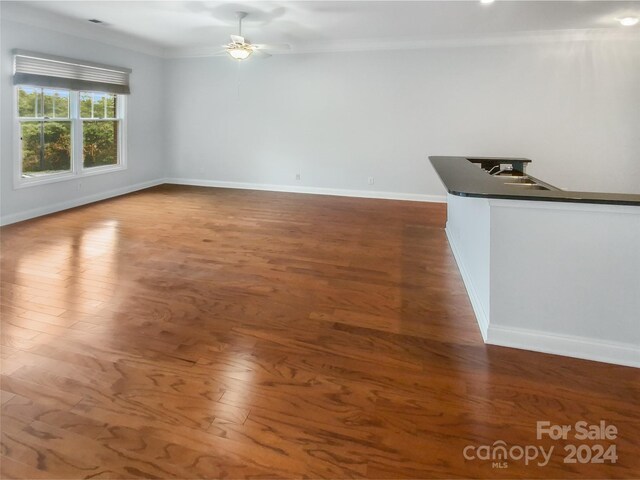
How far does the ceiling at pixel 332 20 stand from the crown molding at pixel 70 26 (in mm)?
12

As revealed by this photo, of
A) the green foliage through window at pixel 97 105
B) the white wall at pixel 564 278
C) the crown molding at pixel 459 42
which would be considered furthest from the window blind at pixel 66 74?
the white wall at pixel 564 278

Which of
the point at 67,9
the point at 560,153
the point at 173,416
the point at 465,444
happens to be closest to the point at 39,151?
the point at 67,9

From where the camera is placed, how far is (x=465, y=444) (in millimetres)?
1570

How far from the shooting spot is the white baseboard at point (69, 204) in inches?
192

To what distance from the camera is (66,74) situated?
5.38 meters

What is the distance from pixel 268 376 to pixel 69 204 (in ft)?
17.1

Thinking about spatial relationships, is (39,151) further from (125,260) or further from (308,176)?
(308,176)

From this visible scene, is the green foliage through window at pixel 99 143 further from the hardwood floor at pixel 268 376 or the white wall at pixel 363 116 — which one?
the hardwood floor at pixel 268 376

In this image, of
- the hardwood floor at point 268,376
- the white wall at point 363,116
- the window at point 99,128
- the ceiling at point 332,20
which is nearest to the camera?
the hardwood floor at point 268,376

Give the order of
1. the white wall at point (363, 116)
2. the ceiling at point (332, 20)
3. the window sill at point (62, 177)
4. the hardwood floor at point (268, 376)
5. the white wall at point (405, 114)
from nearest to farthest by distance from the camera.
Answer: the hardwood floor at point (268, 376), the ceiling at point (332, 20), the window sill at point (62, 177), the white wall at point (363, 116), the white wall at point (405, 114)

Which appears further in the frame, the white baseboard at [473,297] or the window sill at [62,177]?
the window sill at [62,177]

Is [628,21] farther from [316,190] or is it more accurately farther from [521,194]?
[316,190]

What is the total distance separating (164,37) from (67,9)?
5.90 ft

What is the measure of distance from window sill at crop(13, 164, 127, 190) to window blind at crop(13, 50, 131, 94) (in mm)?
1171
